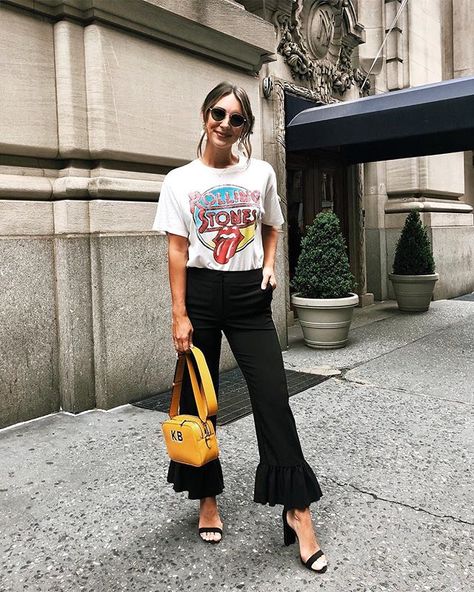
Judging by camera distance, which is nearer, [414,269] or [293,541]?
[293,541]

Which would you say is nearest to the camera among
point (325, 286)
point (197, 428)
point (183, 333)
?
point (197, 428)

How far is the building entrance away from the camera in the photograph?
8977 mm

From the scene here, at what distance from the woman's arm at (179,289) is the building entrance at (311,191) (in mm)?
6406

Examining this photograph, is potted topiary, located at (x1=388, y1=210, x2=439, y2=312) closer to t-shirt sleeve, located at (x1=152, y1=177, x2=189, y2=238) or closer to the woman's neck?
the woman's neck

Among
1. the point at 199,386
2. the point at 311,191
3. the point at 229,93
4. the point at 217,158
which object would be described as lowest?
the point at 199,386

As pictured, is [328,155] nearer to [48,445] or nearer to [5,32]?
[5,32]

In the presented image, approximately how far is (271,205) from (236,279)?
1.31 feet

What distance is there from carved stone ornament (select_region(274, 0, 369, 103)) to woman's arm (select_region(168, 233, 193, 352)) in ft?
20.1

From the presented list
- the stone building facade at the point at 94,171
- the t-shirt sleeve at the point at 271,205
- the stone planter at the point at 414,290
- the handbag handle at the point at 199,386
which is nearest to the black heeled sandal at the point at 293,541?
the handbag handle at the point at 199,386

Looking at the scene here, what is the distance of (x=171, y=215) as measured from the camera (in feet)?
8.30

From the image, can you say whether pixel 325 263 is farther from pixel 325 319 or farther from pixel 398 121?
pixel 398 121

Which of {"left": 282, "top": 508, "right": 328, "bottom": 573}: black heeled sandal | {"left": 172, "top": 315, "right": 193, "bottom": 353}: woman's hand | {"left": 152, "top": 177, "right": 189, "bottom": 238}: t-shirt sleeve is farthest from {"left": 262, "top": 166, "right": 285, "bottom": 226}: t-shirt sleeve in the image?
{"left": 282, "top": 508, "right": 328, "bottom": 573}: black heeled sandal

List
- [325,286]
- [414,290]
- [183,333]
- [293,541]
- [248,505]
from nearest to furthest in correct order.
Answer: [183,333] → [293,541] → [248,505] → [325,286] → [414,290]

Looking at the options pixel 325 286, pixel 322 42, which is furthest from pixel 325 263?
pixel 322 42
